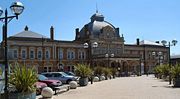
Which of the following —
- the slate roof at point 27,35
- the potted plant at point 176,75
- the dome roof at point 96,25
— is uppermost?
the dome roof at point 96,25

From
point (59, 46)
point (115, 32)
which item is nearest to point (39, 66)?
point (59, 46)

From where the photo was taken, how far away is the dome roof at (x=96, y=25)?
55.5 metres

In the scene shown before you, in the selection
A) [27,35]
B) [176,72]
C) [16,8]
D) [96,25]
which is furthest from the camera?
[96,25]

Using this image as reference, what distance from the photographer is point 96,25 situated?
57.0m

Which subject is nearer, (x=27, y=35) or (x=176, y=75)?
(x=176, y=75)

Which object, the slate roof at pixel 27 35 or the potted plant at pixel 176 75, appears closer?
the potted plant at pixel 176 75

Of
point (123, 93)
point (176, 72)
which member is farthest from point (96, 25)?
point (123, 93)

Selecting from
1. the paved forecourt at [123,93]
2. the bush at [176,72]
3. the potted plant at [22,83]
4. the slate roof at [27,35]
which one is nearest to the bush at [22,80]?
the potted plant at [22,83]

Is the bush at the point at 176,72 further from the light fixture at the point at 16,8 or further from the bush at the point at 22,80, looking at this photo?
the light fixture at the point at 16,8

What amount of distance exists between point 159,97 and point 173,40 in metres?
11.2

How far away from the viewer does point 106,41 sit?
55750 mm

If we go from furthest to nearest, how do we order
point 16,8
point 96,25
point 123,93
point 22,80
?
1. point 96,25
2. point 123,93
3. point 22,80
4. point 16,8

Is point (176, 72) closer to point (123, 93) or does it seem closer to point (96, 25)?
point (123, 93)

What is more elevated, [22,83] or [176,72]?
[22,83]
